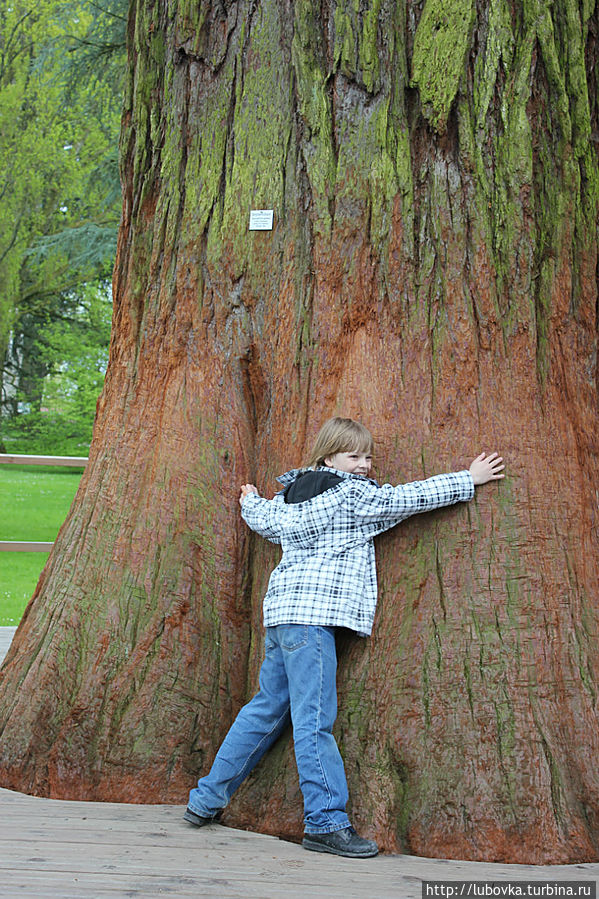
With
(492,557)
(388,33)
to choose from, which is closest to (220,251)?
(388,33)

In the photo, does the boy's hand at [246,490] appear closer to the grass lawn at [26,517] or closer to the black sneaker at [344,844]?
the black sneaker at [344,844]

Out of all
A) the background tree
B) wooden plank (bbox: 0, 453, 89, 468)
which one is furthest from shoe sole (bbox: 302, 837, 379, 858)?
the background tree

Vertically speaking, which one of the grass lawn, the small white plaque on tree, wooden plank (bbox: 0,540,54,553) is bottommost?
the grass lawn

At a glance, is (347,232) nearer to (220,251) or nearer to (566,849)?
(220,251)

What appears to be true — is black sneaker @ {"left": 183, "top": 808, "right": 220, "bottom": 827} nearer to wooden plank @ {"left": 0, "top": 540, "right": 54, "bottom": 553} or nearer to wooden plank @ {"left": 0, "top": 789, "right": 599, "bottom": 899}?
wooden plank @ {"left": 0, "top": 789, "right": 599, "bottom": 899}

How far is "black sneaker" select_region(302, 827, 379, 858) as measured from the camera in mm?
2787

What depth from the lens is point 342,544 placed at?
10.4 feet

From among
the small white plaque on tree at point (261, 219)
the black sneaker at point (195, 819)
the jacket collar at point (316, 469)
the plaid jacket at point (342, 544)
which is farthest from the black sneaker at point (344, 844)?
the small white plaque on tree at point (261, 219)

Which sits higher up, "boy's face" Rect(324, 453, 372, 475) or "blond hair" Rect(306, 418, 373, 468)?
"blond hair" Rect(306, 418, 373, 468)

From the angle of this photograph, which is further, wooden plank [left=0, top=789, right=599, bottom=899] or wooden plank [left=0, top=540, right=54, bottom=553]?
wooden plank [left=0, top=540, right=54, bottom=553]

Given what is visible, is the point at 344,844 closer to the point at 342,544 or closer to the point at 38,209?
the point at 342,544

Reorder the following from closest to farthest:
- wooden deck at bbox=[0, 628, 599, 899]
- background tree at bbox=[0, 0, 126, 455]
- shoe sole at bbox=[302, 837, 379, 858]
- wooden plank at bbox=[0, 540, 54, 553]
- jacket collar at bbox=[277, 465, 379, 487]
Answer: wooden deck at bbox=[0, 628, 599, 899]
shoe sole at bbox=[302, 837, 379, 858]
jacket collar at bbox=[277, 465, 379, 487]
wooden plank at bbox=[0, 540, 54, 553]
background tree at bbox=[0, 0, 126, 455]

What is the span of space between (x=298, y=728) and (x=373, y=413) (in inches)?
48.5

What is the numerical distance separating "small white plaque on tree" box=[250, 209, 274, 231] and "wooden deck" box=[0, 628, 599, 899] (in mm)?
2381
